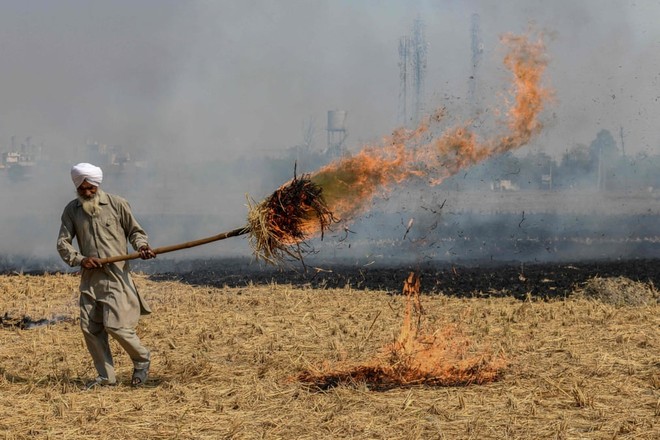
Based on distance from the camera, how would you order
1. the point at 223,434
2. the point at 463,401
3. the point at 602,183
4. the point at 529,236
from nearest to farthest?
1. the point at 223,434
2. the point at 463,401
3. the point at 529,236
4. the point at 602,183

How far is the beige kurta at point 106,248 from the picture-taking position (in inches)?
325

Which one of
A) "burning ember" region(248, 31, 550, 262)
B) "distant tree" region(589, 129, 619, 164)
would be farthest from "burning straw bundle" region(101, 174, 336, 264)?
"distant tree" region(589, 129, 619, 164)

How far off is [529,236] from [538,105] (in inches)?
642

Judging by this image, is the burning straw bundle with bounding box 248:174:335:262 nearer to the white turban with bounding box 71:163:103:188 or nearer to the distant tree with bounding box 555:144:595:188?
the white turban with bounding box 71:163:103:188

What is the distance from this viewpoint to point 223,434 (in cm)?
657

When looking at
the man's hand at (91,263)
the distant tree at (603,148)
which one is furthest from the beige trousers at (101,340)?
the distant tree at (603,148)

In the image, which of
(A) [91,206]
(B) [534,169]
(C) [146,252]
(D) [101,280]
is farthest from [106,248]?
(B) [534,169]

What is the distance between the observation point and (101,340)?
832cm

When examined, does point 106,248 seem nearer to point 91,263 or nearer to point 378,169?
point 91,263

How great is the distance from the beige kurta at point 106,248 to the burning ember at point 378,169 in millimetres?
1271

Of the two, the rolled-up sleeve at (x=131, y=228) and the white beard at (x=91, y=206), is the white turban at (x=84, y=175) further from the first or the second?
the rolled-up sleeve at (x=131, y=228)

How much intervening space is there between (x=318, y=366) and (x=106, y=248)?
7.74 feet

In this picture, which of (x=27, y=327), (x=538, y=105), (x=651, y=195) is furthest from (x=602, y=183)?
(x=27, y=327)

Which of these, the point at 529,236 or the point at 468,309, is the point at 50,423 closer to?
the point at 468,309
